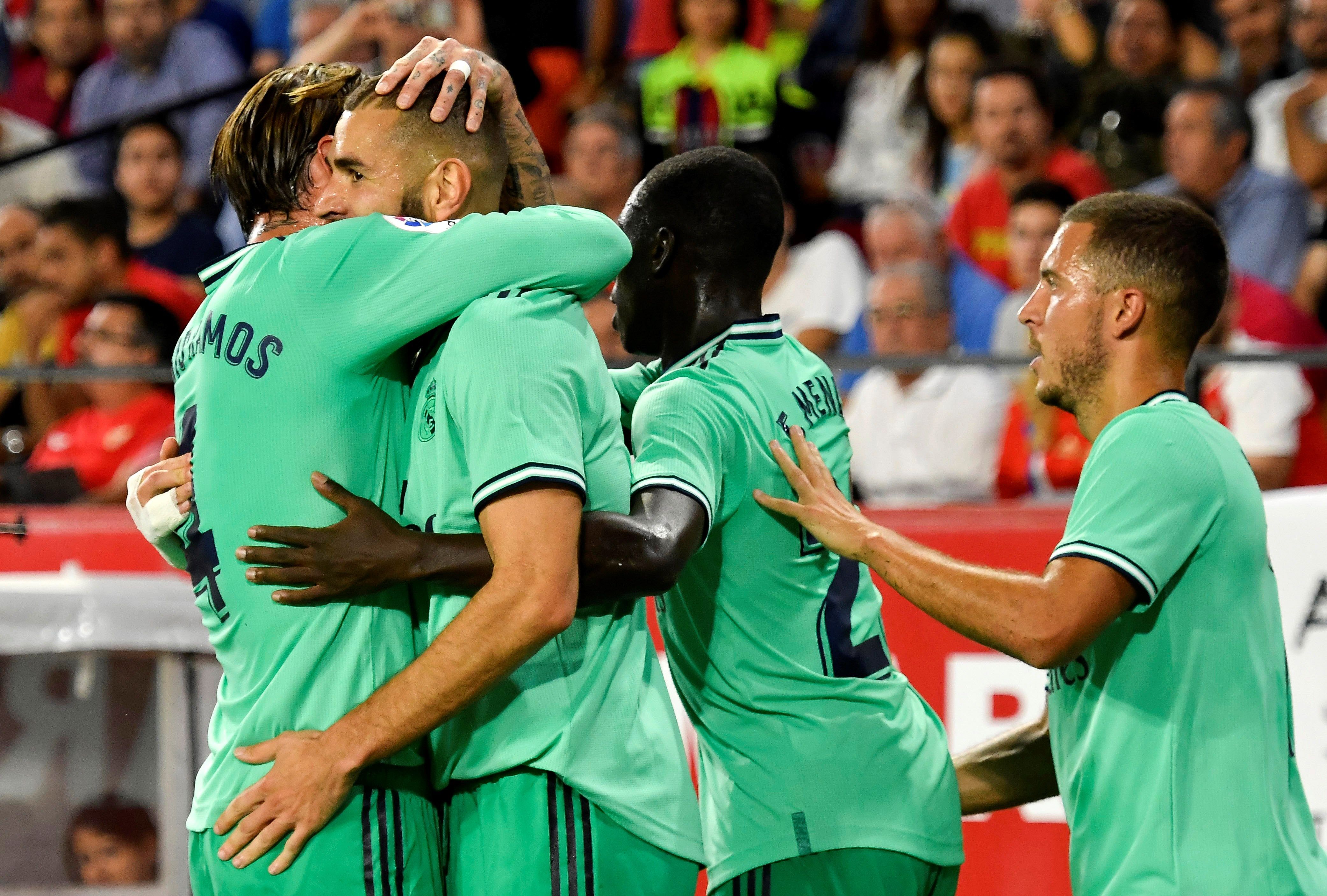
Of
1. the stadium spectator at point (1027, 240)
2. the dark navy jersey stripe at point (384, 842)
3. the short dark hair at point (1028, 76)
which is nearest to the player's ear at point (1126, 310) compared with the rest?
the dark navy jersey stripe at point (384, 842)

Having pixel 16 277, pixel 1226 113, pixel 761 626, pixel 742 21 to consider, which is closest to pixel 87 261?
pixel 16 277

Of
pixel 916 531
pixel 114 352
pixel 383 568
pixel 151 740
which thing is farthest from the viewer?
pixel 114 352

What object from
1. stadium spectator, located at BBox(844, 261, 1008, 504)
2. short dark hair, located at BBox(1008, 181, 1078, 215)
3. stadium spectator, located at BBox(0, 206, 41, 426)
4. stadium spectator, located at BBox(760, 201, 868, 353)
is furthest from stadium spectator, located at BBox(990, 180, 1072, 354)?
stadium spectator, located at BBox(0, 206, 41, 426)

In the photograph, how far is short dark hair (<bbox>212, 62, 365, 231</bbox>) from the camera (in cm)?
255

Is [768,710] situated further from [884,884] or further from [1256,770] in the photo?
[1256,770]

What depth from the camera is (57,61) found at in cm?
978

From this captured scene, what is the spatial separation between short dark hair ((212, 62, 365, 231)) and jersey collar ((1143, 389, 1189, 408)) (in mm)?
1492

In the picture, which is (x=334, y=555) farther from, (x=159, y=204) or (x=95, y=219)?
(x=159, y=204)

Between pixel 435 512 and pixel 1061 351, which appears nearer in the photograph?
pixel 435 512

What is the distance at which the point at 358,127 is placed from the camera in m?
2.53

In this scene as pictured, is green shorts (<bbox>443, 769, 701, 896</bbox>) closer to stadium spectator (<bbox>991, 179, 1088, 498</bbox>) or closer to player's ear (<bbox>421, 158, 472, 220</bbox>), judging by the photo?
player's ear (<bbox>421, 158, 472, 220</bbox>)

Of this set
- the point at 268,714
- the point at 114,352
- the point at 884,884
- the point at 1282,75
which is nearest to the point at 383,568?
the point at 268,714

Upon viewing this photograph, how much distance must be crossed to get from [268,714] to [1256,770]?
160 cm

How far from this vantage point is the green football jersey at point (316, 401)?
7.59 ft
